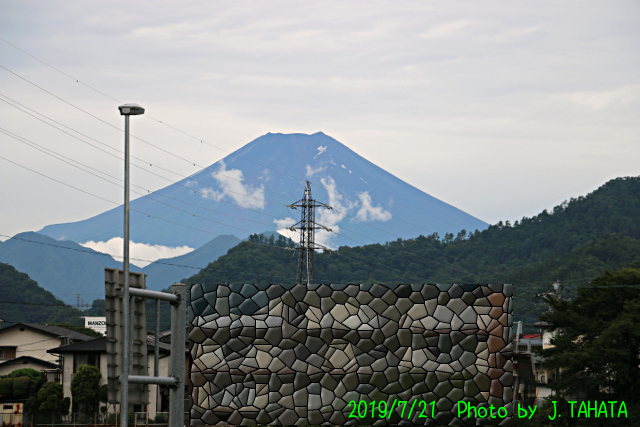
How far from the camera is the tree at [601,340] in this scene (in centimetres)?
2383

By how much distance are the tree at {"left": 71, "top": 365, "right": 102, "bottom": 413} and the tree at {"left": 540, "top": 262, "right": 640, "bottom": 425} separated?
1902 centimetres

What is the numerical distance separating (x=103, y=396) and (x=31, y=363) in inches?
503

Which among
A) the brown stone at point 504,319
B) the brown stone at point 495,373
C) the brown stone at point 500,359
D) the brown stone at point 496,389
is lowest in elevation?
the brown stone at point 496,389

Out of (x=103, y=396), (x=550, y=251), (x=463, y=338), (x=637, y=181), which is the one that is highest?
(x=637, y=181)

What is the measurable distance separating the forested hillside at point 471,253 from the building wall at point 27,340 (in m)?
21.7

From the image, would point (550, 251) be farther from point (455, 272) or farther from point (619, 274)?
point (619, 274)

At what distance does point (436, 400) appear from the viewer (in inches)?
740

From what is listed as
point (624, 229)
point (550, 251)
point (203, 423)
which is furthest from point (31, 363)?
point (624, 229)

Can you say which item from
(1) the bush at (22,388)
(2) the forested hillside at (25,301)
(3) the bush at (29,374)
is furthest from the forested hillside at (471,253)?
(1) the bush at (22,388)

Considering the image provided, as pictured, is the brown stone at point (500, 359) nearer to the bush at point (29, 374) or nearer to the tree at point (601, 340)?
the tree at point (601, 340)

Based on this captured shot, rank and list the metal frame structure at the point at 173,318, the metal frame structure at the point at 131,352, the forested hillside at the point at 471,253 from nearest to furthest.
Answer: the metal frame structure at the point at 131,352 → the metal frame structure at the point at 173,318 → the forested hillside at the point at 471,253

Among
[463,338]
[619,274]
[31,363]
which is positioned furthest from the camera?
[31,363]

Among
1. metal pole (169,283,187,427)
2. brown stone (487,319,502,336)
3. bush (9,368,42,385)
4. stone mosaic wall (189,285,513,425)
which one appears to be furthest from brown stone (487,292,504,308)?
bush (9,368,42,385)

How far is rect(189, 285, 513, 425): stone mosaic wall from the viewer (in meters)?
18.8
